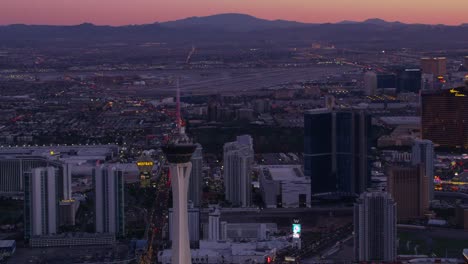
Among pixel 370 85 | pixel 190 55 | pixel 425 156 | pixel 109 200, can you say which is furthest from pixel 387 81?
pixel 109 200

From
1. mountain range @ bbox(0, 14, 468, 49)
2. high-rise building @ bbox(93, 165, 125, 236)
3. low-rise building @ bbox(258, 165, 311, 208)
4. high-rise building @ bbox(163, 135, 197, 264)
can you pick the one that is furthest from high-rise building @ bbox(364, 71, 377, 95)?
high-rise building @ bbox(163, 135, 197, 264)

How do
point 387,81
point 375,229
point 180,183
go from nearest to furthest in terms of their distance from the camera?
point 180,183 → point 375,229 → point 387,81

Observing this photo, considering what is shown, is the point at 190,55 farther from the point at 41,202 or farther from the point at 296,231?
the point at 296,231

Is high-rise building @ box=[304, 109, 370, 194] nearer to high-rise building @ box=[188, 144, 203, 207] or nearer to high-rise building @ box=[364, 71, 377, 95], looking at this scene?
high-rise building @ box=[188, 144, 203, 207]

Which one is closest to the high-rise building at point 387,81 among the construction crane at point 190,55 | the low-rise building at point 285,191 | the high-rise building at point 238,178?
the construction crane at point 190,55

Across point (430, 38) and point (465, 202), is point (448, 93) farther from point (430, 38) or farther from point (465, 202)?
point (430, 38)

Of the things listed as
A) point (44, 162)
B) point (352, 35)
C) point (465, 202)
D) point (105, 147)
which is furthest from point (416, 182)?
point (352, 35)

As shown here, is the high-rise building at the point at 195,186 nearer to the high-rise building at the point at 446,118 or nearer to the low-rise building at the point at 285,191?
the low-rise building at the point at 285,191
